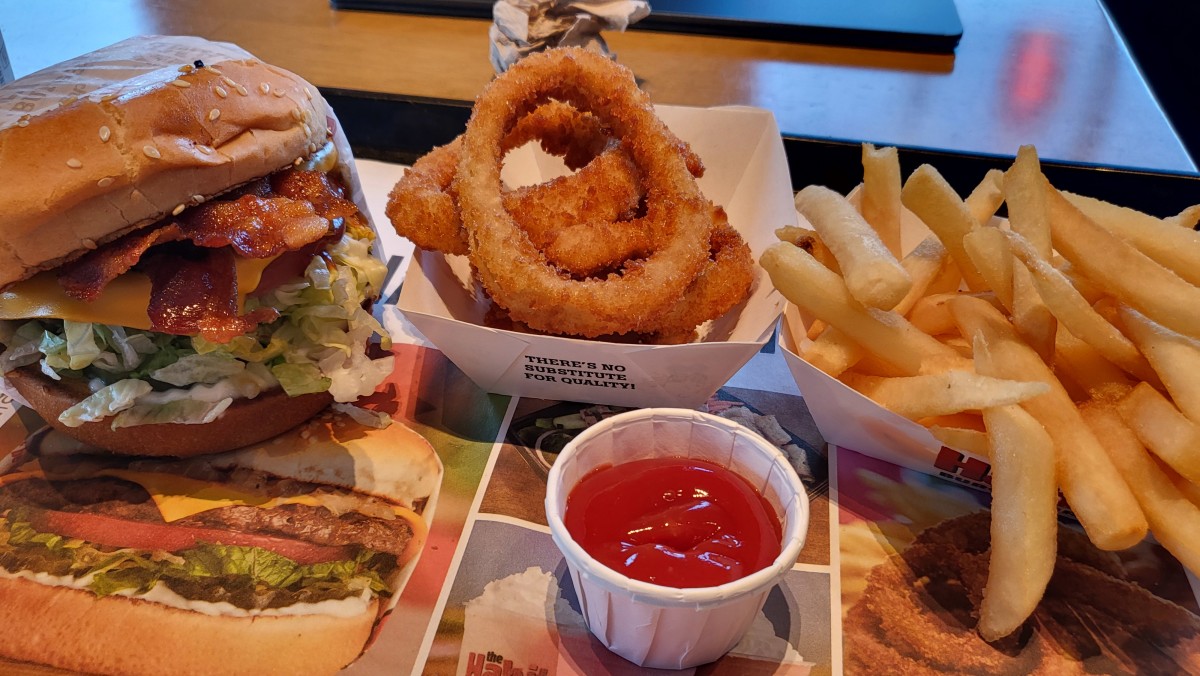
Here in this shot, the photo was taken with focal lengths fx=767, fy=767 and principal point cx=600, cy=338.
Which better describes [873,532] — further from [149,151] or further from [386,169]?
[386,169]

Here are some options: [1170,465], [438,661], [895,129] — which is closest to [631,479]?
[438,661]

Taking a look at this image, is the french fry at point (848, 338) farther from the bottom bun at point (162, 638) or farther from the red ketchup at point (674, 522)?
the bottom bun at point (162, 638)

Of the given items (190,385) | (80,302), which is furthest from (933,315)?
(80,302)

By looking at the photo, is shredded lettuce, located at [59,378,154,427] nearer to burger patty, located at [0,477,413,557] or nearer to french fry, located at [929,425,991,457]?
burger patty, located at [0,477,413,557]

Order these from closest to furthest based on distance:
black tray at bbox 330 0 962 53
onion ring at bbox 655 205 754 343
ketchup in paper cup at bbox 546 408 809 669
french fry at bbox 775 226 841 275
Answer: ketchup in paper cup at bbox 546 408 809 669 < french fry at bbox 775 226 841 275 < onion ring at bbox 655 205 754 343 < black tray at bbox 330 0 962 53

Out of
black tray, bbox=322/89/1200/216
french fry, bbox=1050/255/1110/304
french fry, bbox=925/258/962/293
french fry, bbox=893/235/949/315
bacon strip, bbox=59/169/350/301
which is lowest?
black tray, bbox=322/89/1200/216

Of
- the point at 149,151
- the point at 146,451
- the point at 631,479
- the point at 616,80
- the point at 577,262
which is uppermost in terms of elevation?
the point at 149,151

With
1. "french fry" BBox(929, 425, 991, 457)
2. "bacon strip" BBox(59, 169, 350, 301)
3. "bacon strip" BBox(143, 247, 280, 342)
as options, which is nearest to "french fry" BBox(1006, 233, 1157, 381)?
"french fry" BBox(929, 425, 991, 457)
